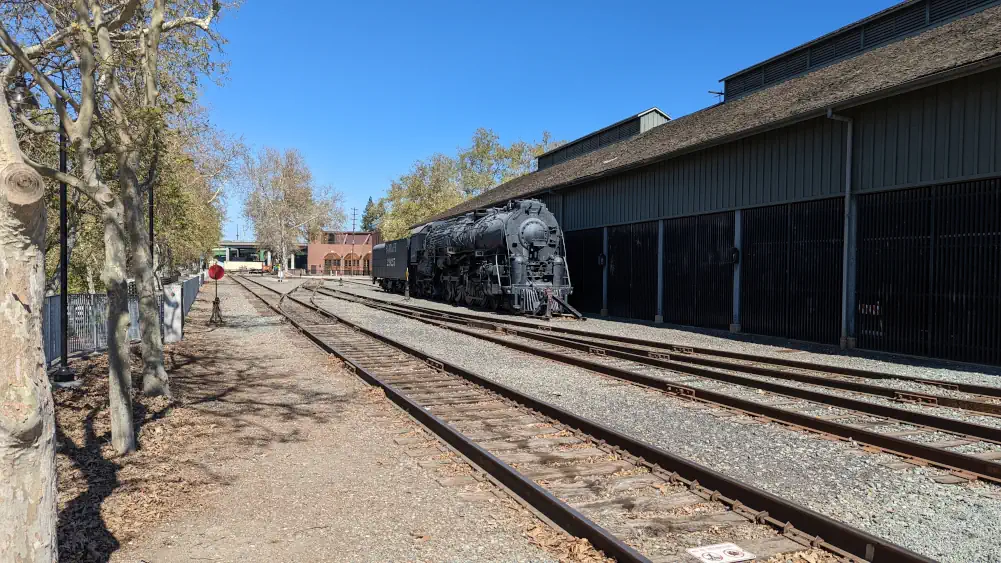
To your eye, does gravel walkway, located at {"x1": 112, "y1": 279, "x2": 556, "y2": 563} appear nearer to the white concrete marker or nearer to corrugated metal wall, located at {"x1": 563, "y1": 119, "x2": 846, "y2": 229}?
the white concrete marker

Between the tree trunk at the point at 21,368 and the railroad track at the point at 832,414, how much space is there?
6047mm

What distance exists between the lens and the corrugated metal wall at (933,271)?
11.4m

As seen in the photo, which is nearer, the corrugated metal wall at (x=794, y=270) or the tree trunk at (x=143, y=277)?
the tree trunk at (x=143, y=277)

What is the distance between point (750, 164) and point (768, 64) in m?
7.36

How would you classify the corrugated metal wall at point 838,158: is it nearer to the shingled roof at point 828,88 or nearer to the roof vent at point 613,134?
the shingled roof at point 828,88

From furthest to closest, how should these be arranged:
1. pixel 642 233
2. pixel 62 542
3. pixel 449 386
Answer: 1. pixel 642 233
2. pixel 449 386
3. pixel 62 542

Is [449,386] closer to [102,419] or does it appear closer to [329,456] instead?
[329,456]

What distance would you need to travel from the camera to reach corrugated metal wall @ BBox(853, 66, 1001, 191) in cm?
1152

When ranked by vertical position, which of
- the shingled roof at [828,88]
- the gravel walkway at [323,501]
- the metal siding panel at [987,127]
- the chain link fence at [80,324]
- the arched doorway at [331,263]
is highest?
the shingled roof at [828,88]

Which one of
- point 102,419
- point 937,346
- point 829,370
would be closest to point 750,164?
point 937,346

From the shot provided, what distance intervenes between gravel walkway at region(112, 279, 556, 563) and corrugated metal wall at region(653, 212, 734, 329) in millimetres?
12370

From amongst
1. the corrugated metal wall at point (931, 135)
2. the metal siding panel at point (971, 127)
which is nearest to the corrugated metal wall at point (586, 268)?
the corrugated metal wall at point (931, 135)

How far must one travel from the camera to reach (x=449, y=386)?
30.4 ft

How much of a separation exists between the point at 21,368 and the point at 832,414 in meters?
7.79
